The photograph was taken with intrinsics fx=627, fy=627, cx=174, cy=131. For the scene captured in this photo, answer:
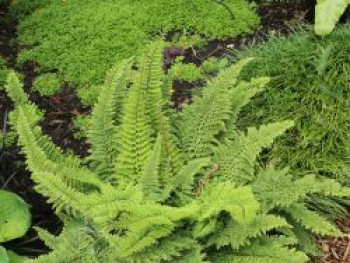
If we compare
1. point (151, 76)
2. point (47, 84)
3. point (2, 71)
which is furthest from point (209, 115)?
point (2, 71)

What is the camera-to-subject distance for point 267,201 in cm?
390

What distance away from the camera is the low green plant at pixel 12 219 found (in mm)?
3900

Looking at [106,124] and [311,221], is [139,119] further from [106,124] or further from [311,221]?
[311,221]

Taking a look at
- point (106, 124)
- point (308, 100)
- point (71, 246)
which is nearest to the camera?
point (71, 246)

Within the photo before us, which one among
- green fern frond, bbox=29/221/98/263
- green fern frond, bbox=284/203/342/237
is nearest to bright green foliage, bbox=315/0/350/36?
green fern frond, bbox=284/203/342/237

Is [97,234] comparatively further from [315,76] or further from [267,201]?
[315,76]

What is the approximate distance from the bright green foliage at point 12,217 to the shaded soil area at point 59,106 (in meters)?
0.36

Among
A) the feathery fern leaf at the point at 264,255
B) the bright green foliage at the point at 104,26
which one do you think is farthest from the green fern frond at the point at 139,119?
the bright green foliage at the point at 104,26

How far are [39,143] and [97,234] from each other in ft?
2.46

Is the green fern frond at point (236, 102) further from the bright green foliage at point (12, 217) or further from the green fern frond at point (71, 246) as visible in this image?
the bright green foliage at point (12, 217)

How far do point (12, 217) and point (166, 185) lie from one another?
1.00m

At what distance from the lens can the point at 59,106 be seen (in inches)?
214

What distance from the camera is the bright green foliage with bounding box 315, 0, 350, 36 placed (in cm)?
518

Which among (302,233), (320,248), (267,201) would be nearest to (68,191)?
(267,201)
